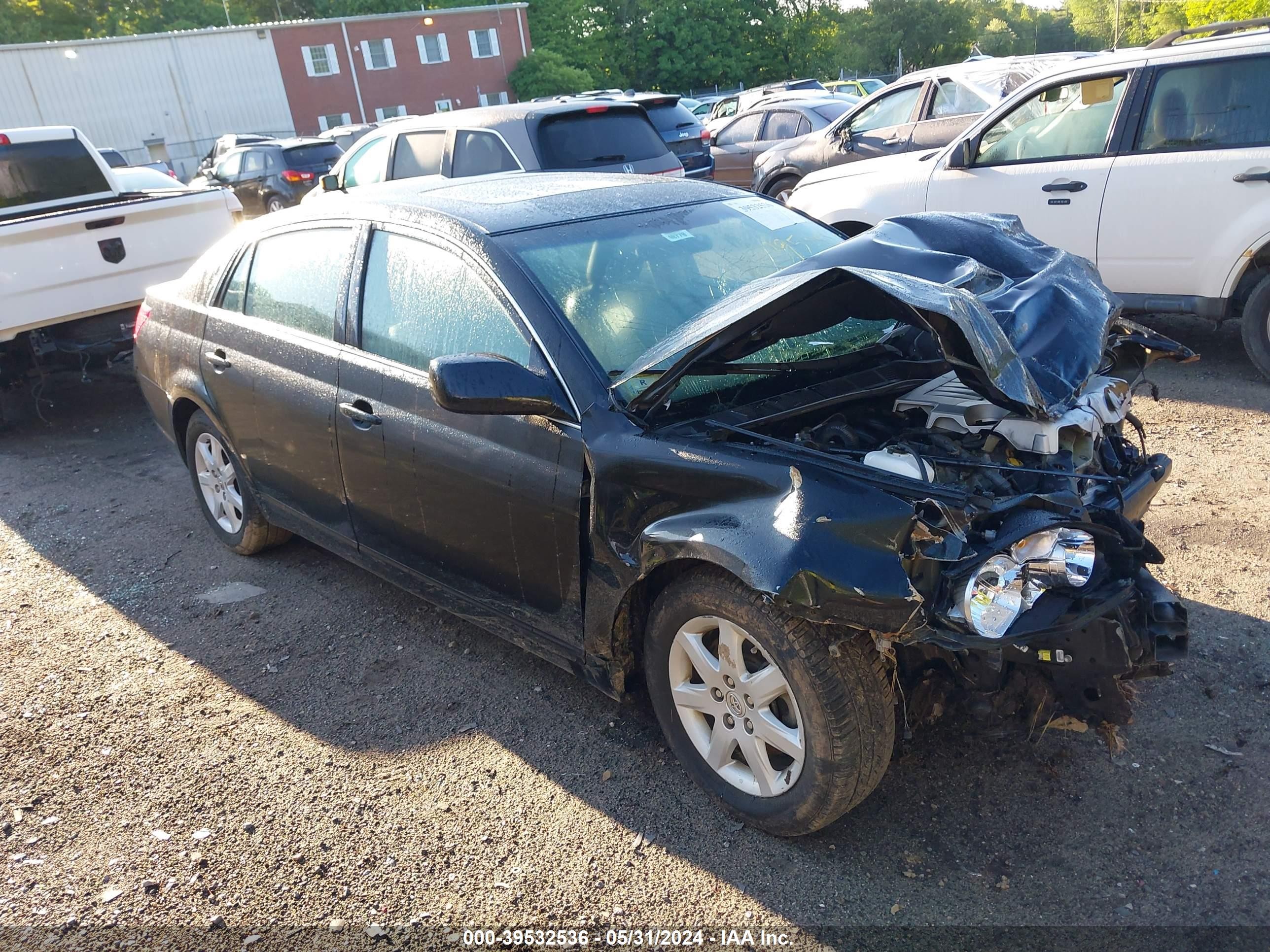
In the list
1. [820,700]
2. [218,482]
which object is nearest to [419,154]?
[218,482]

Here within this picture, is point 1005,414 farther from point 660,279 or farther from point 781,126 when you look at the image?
point 781,126

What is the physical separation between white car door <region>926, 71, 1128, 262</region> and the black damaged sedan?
2758mm

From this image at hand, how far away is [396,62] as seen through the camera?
48.3 m

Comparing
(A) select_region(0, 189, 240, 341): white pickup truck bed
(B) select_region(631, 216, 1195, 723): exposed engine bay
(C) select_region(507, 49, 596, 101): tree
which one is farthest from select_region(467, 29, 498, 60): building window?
(B) select_region(631, 216, 1195, 723): exposed engine bay

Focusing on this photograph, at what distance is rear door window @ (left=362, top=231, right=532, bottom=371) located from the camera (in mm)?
3227

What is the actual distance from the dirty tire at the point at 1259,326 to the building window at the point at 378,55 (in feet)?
161

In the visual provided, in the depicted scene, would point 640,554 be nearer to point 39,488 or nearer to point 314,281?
point 314,281

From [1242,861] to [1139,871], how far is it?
0.27 meters

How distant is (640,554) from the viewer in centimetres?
277

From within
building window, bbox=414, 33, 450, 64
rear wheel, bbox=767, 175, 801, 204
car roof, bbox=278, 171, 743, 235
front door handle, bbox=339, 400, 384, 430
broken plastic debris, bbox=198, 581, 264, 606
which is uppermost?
building window, bbox=414, 33, 450, 64

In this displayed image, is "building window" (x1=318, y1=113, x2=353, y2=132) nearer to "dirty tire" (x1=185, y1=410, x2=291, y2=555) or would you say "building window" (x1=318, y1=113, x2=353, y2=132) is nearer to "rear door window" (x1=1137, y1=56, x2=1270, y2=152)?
"dirty tire" (x1=185, y1=410, x2=291, y2=555)

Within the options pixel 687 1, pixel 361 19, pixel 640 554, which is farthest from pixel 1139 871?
pixel 687 1

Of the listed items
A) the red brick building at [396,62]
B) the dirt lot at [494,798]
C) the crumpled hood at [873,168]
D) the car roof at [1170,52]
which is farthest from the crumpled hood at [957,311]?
the red brick building at [396,62]

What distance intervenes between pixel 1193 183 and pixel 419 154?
666 cm
